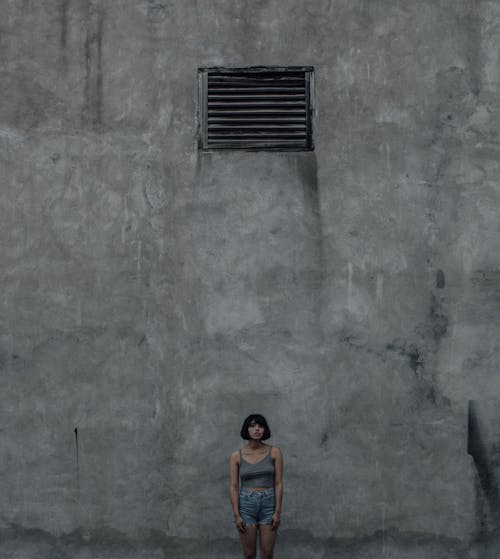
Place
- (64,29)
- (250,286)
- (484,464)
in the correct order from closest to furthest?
(484,464)
(250,286)
(64,29)

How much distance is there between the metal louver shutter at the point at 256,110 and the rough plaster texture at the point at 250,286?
0.12 metres

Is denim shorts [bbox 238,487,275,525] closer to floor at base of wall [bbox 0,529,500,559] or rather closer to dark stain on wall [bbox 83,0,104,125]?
floor at base of wall [bbox 0,529,500,559]

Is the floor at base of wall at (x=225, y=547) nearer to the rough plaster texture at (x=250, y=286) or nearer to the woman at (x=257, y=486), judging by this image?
the rough plaster texture at (x=250, y=286)

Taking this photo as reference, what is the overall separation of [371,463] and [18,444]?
306 cm

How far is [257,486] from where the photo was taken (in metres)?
5.84

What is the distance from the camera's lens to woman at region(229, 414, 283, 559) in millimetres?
5844

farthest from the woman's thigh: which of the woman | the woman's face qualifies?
the woman's face

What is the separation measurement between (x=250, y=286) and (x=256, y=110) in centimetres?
157

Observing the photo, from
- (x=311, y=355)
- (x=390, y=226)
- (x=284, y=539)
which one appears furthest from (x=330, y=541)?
(x=390, y=226)

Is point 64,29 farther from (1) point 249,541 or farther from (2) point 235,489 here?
(1) point 249,541

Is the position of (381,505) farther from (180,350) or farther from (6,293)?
(6,293)

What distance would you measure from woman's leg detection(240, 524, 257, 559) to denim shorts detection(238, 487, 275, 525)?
0.06 m

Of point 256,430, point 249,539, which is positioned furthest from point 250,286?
point 249,539

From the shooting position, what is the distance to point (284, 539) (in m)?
A: 6.50
